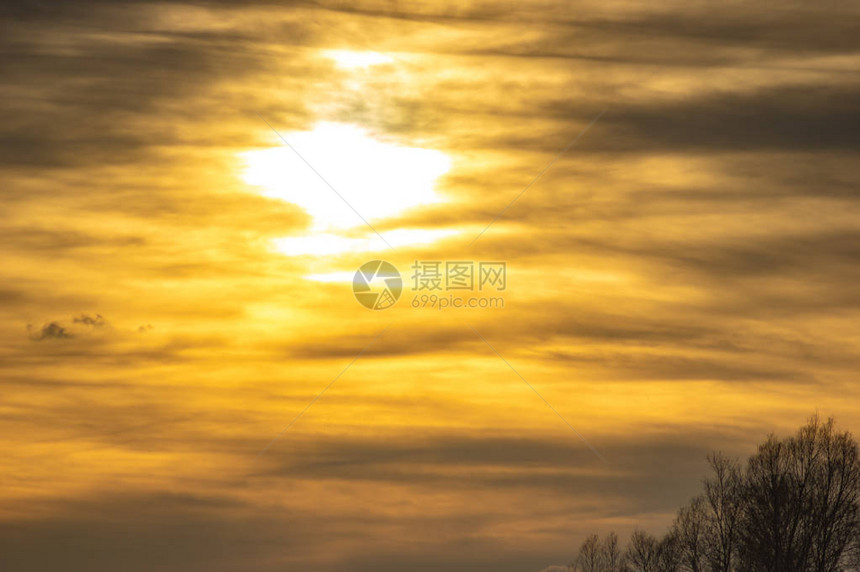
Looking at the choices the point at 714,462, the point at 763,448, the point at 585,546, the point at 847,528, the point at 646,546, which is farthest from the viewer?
the point at 585,546

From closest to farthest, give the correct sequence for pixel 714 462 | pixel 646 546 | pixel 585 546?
pixel 714 462
pixel 646 546
pixel 585 546

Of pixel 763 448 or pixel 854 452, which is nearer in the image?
pixel 854 452

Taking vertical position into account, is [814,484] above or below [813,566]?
above

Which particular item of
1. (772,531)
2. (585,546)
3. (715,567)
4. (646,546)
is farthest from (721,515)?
(585,546)

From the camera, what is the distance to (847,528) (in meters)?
94.9

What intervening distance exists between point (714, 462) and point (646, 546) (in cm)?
2537

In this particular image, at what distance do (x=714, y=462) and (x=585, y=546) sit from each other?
41.1 m

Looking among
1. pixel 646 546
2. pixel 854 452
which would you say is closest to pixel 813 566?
pixel 854 452

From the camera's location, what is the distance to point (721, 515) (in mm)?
111312

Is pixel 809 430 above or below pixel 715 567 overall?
above

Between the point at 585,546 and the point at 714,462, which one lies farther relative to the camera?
the point at 585,546

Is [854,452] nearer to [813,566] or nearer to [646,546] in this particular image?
[813,566]

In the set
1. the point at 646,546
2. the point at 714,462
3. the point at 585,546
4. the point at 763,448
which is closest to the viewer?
the point at 763,448

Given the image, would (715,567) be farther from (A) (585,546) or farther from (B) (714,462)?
(A) (585,546)
